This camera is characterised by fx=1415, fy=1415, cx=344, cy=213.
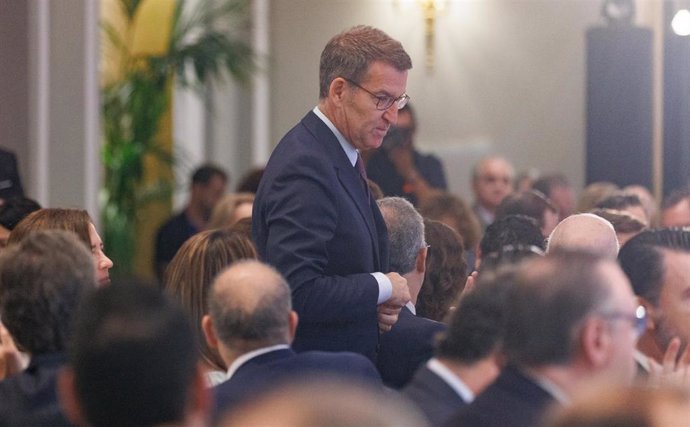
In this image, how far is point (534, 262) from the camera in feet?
8.37

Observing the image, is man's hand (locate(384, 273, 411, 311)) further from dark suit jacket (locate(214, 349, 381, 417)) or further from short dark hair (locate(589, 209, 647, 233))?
short dark hair (locate(589, 209, 647, 233))

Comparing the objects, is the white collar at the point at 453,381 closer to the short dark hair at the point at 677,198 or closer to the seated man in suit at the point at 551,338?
the seated man in suit at the point at 551,338

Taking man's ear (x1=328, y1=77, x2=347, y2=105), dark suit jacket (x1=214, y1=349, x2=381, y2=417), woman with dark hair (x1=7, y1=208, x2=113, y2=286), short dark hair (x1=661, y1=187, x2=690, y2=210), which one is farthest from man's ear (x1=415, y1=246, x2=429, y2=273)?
short dark hair (x1=661, y1=187, x2=690, y2=210)

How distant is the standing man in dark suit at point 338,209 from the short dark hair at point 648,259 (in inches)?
24.2

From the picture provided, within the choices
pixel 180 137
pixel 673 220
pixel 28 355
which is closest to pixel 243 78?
pixel 180 137

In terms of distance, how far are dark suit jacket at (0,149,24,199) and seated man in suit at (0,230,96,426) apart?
2770mm

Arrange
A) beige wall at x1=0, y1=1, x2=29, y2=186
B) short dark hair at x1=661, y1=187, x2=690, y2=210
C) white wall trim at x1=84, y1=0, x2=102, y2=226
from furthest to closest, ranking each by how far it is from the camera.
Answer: white wall trim at x1=84, y1=0, x2=102, y2=226
beige wall at x1=0, y1=1, x2=29, y2=186
short dark hair at x1=661, y1=187, x2=690, y2=210

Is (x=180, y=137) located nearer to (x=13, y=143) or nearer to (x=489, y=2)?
(x=489, y=2)

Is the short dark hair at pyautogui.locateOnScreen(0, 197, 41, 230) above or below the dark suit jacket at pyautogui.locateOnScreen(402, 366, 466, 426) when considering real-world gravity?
above

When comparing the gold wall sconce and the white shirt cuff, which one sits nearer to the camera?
the white shirt cuff

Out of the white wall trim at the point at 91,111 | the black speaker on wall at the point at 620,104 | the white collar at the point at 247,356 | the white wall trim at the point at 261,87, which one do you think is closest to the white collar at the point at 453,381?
the white collar at the point at 247,356

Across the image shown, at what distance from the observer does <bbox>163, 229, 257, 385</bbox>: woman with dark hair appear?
12.1ft

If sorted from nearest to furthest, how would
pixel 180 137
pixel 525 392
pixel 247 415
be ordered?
pixel 247 415 → pixel 525 392 → pixel 180 137

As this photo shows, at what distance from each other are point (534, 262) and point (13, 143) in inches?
204
